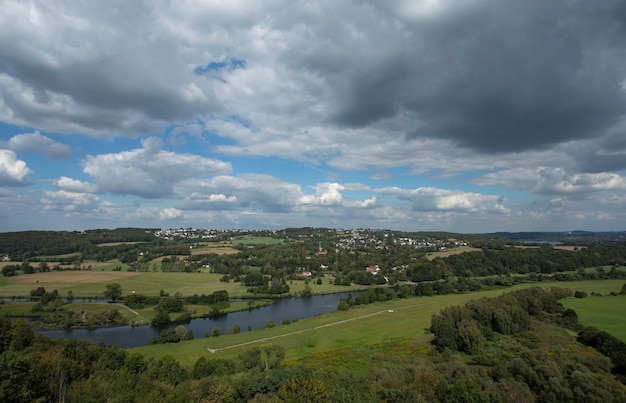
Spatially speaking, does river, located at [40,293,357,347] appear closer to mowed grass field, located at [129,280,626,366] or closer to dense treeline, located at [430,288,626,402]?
mowed grass field, located at [129,280,626,366]

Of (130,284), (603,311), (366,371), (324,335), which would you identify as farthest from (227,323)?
(603,311)

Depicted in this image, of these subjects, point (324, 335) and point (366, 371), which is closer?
point (366, 371)

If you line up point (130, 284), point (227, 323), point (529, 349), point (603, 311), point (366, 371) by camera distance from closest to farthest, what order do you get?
1. point (366, 371)
2. point (529, 349)
3. point (603, 311)
4. point (227, 323)
5. point (130, 284)

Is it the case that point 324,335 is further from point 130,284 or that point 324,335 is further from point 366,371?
point 130,284

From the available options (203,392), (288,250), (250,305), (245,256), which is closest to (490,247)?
(288,250)

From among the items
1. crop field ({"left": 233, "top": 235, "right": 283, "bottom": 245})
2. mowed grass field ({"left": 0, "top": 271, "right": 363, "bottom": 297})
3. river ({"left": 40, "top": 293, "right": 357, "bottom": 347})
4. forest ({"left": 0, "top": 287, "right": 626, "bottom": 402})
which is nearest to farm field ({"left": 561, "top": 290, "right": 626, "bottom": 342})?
forest ({"left": 0, "top": 287, "right": 626, "bottom": 402})

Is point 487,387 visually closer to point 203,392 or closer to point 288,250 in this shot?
point 203,392

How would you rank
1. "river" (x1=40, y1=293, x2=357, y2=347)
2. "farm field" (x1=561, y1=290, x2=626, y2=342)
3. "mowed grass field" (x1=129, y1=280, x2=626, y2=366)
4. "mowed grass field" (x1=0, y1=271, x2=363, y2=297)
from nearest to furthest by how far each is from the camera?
"mowed grass field" (x1=129, y1=280, x2=626, y2=366) → "farm field" (x1=561, y1=290, x2=626, y2=342) → "river" (x1=40, y1=293, x2=357, y2=347) → "mowed grass field" (x1=0, y1=271, x2=363, y2=297)
